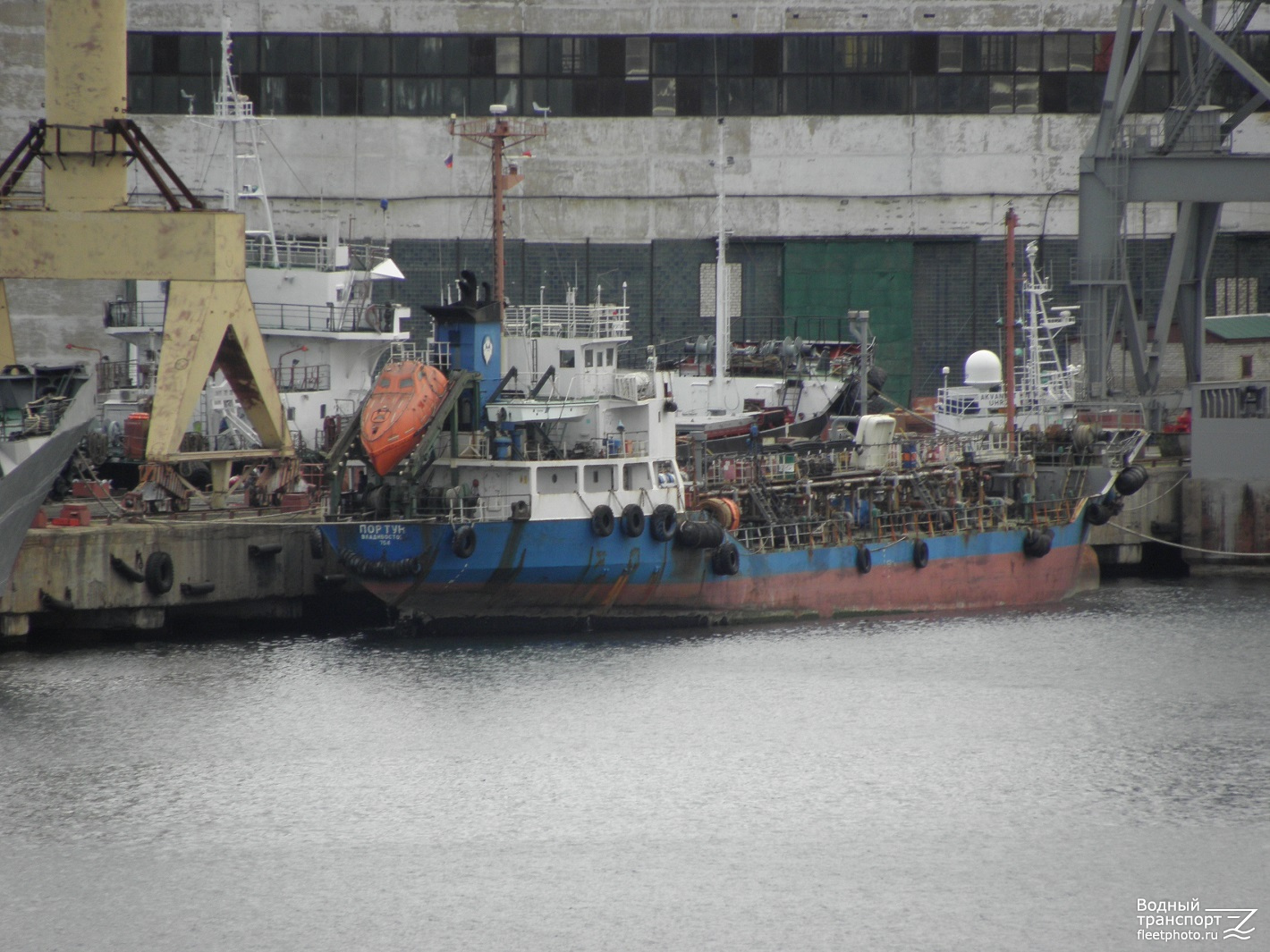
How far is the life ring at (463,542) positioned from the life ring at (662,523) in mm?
3056

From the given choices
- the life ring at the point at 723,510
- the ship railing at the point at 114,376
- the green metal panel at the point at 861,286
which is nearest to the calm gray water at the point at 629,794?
the life ring at the point at 723,510

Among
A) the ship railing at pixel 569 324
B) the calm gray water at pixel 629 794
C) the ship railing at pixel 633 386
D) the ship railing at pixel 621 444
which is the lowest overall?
the calm gray water at pixel 629 794

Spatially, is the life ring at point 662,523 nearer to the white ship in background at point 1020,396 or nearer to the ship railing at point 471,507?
the ship railing at point 471,507

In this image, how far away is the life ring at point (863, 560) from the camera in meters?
32.1

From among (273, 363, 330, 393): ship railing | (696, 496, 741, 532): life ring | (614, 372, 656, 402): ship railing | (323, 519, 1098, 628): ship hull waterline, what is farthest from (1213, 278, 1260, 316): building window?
(273, 363, 330, 393): ship railing

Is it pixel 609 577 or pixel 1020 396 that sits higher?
pixel 1020 396

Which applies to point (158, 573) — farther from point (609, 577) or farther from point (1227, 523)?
point (1227, 523)

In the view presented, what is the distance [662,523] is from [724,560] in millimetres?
1569

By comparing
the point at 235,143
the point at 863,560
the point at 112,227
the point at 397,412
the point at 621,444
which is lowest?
the point at 863,560

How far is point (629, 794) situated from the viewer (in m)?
20.9

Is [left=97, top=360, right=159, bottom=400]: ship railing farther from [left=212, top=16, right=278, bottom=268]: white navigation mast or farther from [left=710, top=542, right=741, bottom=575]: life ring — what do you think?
[left=710, top=542, right=741, bottom=575]: life ring

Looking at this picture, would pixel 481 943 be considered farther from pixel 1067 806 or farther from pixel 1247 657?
pixel 1247 657

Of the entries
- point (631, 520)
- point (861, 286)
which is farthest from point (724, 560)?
point (861, 286)

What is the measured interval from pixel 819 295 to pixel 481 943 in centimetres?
3284
